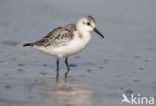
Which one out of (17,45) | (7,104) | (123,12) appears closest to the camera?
(7,104)

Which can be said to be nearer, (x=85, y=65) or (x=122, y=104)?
(x=122, y=104)

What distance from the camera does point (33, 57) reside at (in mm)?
11406

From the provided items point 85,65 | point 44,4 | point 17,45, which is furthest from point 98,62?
point 44,4

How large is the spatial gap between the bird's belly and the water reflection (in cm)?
97

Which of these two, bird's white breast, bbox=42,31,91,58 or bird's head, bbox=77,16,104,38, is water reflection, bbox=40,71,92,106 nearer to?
bird's white breast, bbox=42,31,91,58

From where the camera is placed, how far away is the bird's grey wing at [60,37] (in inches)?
393

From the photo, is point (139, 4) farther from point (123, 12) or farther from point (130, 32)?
point (130, 32)

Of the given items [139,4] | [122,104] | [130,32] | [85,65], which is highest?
[139,4]

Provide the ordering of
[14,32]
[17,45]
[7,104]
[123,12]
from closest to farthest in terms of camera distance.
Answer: [7,104] → [17,45] → [14,32] → [123,12]

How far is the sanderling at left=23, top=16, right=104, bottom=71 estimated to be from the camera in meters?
9.95

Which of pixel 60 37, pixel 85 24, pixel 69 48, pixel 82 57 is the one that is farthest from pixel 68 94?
pixel 82 57

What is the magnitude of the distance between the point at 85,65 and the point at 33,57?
5.08ft

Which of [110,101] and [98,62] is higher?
[98,62]

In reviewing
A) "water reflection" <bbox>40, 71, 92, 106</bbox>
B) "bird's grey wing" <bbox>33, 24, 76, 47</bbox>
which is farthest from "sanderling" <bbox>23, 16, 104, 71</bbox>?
"water reflection" <bbox>40, 71, 92, 106</bbox>
